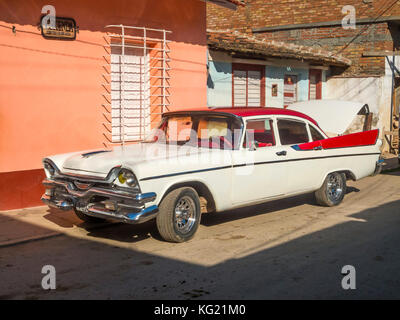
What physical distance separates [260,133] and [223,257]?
2.26 meters

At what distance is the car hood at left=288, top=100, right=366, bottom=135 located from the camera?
362 inches

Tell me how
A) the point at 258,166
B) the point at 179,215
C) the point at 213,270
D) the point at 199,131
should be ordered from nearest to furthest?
the point at 213,270, the point at 179,215, the point at 258,166, the point at 199,131

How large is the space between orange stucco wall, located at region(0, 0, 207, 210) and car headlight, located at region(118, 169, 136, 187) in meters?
3.04

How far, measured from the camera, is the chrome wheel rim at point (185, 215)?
6.60m

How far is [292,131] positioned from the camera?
8117mm

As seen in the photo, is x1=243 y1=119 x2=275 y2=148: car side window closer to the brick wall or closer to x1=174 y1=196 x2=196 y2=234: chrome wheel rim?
x1=174 y1=196 x2=196 y2=234: chrome wheel rim

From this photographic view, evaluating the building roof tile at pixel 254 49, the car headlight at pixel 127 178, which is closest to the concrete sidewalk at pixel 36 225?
the car headlight at pixel 127 178

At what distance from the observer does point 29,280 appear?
5.32 meters

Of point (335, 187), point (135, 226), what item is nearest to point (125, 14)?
point (135, 226)

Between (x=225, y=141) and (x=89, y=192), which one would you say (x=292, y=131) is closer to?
(x=225, y=141)

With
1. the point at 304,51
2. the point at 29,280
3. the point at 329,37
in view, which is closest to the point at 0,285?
the point at 29,280

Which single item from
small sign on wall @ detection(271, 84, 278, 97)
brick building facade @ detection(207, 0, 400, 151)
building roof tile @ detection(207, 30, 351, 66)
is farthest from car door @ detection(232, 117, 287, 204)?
brick building facade @ detection(207, 0, 400, 151)
